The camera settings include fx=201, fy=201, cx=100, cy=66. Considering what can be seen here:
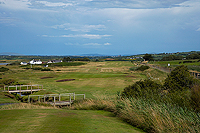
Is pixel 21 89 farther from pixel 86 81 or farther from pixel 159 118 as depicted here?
pixel 159 118

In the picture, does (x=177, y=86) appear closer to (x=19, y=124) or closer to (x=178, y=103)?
(x=178, y=103)

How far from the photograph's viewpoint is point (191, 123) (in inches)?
328

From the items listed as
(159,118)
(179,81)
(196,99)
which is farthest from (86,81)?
(159,118)

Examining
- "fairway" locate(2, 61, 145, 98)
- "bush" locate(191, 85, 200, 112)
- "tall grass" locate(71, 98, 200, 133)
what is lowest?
"fairway" locate(2, 61, 145, 98)

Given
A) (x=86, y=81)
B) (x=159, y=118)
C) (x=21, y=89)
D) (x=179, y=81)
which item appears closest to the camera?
(x=159, y=118)

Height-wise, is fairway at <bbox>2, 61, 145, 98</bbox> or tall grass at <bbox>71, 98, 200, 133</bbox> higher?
tall grass at <bbox>71, 98, 200, 133</bbox>

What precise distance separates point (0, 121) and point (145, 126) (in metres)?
6.53

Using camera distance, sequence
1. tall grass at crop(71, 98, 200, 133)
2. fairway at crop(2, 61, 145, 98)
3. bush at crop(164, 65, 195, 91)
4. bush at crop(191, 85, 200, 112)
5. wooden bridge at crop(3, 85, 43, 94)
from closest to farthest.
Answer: tall grass at crop(71, 98, 200, 133), bush at crop(191, 85, 200, 112), bush at crop(164, 65, 195, 91), wooden bridge at crop(3, 85, 43, 94), fairway at crop(2, 61, 145, 98)

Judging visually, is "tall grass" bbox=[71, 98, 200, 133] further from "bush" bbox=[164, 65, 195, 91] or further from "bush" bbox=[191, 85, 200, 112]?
"bush" bbox=[164, 65, 195, 91]

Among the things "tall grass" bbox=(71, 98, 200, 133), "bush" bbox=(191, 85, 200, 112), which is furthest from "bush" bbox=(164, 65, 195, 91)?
"tall grass" bbox=(71, 98, 200, 133)

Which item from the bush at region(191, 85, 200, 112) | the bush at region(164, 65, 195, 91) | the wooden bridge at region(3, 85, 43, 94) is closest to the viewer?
the bush at region(191, 85, 200, 112)

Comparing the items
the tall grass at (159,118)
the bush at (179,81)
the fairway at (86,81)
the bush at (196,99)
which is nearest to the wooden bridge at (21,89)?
the fairway at (86,81)

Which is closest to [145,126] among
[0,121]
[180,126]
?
[180,126]

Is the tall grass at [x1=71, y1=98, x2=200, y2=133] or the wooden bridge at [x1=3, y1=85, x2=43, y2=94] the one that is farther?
the wooden bridge at [x1=3, y1=85, x2=43, y2=94]
